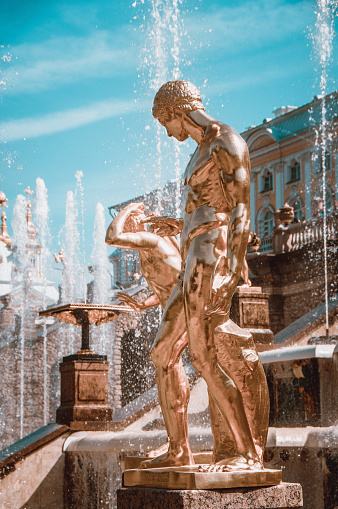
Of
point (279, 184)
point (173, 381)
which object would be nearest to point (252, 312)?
point (173, 381)

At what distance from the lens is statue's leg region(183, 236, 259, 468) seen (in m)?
4.21

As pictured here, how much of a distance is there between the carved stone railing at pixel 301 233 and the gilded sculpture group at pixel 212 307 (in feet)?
56.5

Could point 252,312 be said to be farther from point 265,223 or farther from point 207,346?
point 265,223

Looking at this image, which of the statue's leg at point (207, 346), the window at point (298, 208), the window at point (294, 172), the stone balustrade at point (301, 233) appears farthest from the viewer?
the window at point (294, 172)

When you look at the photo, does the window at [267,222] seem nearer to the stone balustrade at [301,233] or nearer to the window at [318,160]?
the window at [318,160]

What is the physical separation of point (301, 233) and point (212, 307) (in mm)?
18880

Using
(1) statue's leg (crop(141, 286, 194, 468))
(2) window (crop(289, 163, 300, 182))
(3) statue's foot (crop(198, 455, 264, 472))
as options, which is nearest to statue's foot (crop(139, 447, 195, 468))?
(1) statue's leg (crop(141, 286, 194, 468))

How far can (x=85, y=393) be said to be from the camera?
10445 mm

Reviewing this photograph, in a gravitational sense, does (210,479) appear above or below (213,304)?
below

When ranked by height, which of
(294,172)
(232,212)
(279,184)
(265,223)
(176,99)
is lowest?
(232,212)

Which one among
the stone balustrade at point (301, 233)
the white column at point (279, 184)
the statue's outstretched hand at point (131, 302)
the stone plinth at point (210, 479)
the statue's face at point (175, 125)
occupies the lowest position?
the stone plinth at point (210, 479)

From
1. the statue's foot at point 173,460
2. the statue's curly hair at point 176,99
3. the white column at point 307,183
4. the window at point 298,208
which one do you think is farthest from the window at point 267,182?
the statue's foot at point 173,460

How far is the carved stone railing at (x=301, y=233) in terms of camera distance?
71.7 feet

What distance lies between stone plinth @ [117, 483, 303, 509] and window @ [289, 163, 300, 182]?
120ft
